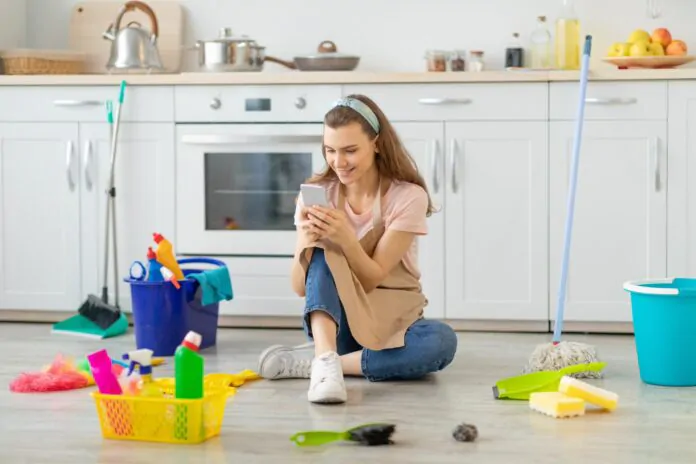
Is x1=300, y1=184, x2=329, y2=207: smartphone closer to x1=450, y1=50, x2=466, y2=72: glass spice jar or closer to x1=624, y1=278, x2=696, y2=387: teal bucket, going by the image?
x1=624, y1=278, x2=696, y2=387: teal bucket

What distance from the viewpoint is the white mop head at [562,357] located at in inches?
132

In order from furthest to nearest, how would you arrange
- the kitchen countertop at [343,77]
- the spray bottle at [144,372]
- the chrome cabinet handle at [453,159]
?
1. the chrome cabinet handle at [453,159]
2. the kitchen countertop at [343,77]
3. the spray bottle at [144,372]

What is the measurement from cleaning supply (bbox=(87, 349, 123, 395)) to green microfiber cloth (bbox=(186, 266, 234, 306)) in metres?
1.16

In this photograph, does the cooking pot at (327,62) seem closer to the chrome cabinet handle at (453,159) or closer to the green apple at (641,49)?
the chrome cabinet handle at (453,159)

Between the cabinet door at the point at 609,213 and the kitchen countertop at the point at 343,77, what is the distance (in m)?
0.18

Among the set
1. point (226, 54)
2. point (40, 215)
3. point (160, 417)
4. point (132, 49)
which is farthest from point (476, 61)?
point (160, 417)

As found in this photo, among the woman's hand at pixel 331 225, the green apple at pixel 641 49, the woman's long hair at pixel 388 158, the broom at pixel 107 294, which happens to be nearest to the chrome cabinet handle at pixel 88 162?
the broom at pixel 107 294

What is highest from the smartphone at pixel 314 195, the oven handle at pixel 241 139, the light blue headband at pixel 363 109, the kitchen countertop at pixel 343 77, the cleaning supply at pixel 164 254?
the kitchen countertop at pixel 343 77

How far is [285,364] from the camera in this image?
337 centimetres

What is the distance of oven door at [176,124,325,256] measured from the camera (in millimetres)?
4363

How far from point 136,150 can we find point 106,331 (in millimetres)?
718

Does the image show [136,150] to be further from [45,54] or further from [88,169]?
[45,54]

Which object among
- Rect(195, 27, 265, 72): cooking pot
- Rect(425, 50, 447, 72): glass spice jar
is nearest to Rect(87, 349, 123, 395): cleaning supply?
Rect(195, 27, 265, 72): cooking pot

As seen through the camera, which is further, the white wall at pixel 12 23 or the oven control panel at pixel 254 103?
the white wall at pixel 12 23
